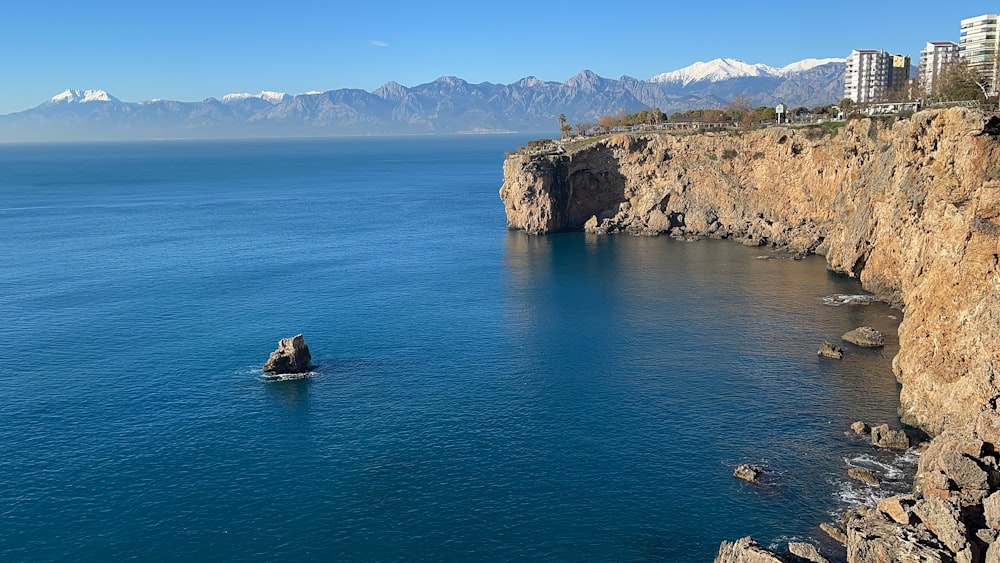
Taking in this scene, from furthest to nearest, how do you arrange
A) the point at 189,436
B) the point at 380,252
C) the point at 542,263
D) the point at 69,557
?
the point at 380,252 → the point at 542,263 → the point at 189,436 → the point at 69,557

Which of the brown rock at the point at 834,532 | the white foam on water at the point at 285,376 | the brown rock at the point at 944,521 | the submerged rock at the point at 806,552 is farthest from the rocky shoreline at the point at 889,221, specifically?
the white foam on water at the point at 285,376

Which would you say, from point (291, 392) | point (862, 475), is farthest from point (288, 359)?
point (862, 475)

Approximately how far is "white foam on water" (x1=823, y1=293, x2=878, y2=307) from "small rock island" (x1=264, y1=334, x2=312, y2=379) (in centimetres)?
6170

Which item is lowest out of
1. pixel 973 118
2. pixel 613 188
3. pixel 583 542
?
pixel 583 542

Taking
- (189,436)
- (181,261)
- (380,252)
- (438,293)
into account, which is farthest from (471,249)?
(189,436)

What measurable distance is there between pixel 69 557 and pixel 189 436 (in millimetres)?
15438

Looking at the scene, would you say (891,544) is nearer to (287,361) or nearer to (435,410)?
(435,410)

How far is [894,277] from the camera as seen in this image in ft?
296

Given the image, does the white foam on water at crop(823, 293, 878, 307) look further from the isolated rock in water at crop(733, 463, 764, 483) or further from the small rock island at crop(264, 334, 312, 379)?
the small rock island at crop(264, 334, 312, 379)

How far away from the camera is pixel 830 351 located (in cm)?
7300

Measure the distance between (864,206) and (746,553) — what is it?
72588mm

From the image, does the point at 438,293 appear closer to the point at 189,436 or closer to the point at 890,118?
the point at 189,436

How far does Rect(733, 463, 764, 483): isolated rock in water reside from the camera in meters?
50.1

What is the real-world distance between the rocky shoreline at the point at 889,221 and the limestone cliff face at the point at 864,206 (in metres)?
0.19
